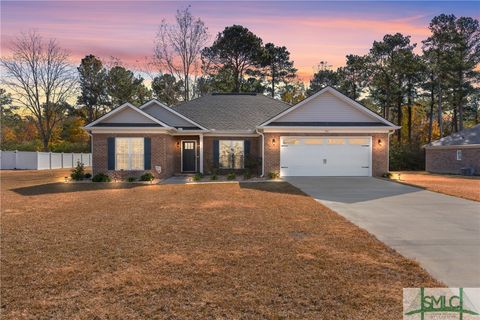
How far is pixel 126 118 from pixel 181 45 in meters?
17.9

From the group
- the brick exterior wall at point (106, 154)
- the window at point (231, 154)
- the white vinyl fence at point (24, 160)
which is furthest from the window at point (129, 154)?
the white vinyl fence at point (24, 160)

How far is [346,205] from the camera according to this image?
10.3 m

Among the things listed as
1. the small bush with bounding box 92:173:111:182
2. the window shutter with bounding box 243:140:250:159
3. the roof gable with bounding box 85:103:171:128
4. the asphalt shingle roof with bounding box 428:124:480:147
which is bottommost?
the small bush with bounding box 92:173:111:182

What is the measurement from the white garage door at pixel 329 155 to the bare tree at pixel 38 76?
104 ft

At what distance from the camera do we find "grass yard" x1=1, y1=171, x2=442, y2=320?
365 centimetres

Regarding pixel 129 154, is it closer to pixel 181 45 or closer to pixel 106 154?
pixel 106 154

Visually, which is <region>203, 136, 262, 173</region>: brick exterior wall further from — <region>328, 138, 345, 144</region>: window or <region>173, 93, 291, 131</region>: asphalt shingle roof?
<region>328, 138, 345, 144</region>: window

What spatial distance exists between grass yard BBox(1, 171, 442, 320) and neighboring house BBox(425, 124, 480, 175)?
2204 centimetres

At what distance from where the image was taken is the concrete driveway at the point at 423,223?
16.6ft

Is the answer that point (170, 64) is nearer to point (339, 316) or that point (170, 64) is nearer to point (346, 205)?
point (346, 205)

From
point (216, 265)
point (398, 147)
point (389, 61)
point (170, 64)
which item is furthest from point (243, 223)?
point (389, 61)

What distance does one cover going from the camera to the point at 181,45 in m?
34.5

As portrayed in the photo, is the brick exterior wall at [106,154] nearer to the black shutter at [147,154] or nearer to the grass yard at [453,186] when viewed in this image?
the black shutter at [147,154]
